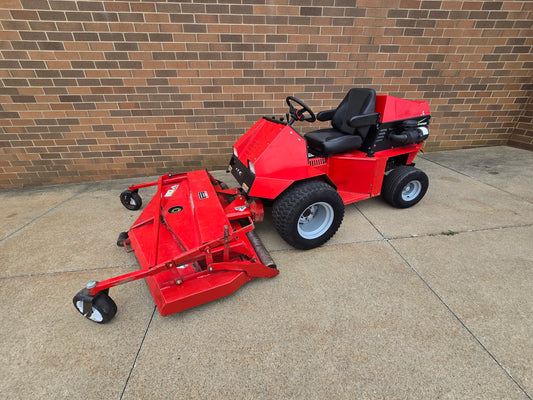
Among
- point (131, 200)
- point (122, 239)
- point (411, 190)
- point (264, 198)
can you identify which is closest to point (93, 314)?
point (122, 239)

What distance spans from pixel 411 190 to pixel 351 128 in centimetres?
128

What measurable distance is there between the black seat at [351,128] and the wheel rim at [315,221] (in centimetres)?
62

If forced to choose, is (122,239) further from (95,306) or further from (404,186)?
(404,186)

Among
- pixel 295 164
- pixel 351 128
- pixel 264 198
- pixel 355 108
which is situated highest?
pixel 355 108

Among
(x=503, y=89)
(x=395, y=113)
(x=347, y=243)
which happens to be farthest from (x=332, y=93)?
(x=503, y=89)

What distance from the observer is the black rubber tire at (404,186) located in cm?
310

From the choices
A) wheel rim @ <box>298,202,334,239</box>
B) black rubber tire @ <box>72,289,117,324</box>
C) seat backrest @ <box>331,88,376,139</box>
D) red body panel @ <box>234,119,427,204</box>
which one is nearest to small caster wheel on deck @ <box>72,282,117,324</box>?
black rubber tire @ <box>72,289,117,324</box>

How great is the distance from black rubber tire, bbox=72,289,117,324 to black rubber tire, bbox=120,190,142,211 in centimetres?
184

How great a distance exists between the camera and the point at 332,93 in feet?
15.0

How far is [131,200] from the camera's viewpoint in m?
3.46

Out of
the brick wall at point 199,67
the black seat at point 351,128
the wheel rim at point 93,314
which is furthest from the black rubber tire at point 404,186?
the wheel rim at point 93,314

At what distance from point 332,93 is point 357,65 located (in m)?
0.60

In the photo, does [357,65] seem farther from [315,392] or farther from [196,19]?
[315,392]

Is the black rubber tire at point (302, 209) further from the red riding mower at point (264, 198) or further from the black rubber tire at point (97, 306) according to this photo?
the black rubber tire at point (97, 306)
